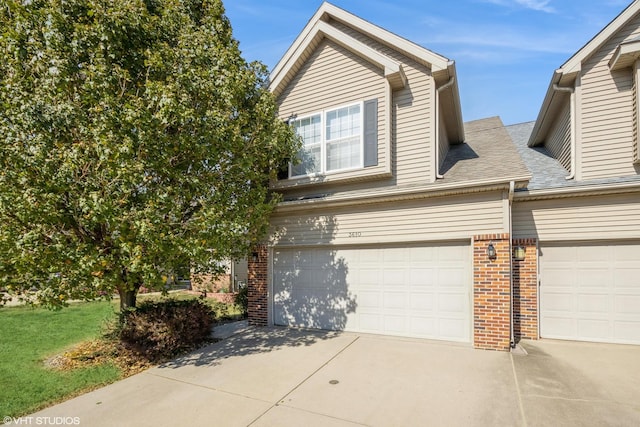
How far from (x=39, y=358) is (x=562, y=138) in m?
13.0

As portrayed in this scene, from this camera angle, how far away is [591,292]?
7.01 meters

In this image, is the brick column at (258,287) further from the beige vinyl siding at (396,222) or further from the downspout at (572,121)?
the downspout at (572,121)

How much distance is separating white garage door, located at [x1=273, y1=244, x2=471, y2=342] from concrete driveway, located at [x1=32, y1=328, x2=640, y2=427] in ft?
2.23

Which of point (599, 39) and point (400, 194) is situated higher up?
point (599, 39)

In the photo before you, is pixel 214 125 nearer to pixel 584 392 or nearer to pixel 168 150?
pixel 168 150

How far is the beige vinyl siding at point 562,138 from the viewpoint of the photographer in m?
8.03

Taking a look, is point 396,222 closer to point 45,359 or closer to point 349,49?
point 349,49

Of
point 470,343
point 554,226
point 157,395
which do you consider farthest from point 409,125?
point 157,395

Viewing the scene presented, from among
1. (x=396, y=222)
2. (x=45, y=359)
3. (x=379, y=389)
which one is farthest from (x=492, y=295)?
(x=45, y=359)

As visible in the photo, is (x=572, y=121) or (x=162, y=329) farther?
(x=572, y=121)

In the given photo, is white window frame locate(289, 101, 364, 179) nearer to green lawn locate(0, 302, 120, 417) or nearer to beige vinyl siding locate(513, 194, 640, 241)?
beige vinyl siding locate(513, 194, 640, 241)

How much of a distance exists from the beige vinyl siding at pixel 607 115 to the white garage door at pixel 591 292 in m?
1.73

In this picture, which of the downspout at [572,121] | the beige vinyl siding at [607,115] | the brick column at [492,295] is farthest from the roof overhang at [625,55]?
the brick column at [492,295]

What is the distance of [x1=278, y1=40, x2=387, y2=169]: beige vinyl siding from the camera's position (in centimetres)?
Answer: 833
